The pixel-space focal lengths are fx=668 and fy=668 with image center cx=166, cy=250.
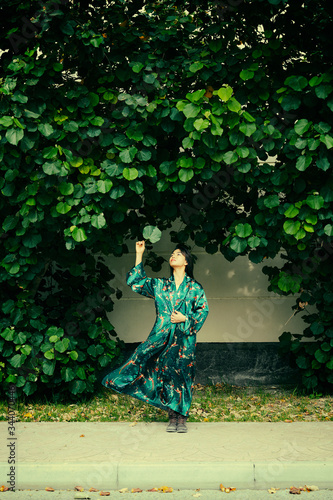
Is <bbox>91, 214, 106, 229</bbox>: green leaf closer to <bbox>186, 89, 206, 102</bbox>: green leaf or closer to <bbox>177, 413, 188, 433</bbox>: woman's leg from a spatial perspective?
<bbox>186, 89, 206, 102</bbox>: green leaf

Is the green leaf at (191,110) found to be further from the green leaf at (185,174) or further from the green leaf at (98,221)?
the green leaf at (98,221)

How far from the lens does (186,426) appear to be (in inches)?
231

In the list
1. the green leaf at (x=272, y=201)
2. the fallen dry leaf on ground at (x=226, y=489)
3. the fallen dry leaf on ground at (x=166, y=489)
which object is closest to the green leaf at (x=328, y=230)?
the green leaf at (x=272, y=201)

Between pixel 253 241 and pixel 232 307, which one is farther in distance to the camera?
pixel 232 307

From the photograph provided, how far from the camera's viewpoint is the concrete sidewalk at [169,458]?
4723mm

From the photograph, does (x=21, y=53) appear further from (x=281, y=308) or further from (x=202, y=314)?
(x=281, y=308)

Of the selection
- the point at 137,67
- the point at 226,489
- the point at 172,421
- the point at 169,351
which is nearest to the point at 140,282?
the point at 169,351

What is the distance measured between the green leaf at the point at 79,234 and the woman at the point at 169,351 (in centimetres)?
49

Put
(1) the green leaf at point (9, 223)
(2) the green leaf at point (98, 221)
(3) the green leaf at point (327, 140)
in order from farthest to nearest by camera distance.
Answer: (1) the green leaf at point (9, 223)
(2) the green leaf at point (98, 221)
(3) the green leaf at point (327, 140)

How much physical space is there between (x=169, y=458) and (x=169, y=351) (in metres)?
1.07

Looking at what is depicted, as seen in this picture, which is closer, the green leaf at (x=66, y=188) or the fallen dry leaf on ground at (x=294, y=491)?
the fallen dry leaf on ground at (x=294, y=491)

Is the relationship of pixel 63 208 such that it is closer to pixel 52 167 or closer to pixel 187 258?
pixel 52 167

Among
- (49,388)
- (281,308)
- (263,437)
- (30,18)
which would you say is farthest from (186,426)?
(30,18)

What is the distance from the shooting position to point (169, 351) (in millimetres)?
5738
